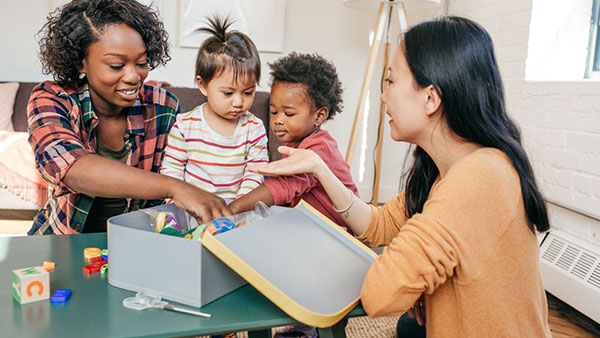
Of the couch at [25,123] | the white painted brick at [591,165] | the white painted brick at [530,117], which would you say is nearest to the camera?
the white painted brick at [591,165]

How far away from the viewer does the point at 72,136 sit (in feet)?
4.11

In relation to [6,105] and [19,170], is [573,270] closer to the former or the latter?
[19,170]

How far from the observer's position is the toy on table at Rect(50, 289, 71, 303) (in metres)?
0.76

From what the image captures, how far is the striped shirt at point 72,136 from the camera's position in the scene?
3.90 ft

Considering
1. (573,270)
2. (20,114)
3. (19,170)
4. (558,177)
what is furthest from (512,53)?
(20,114)

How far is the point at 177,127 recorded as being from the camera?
1548mm

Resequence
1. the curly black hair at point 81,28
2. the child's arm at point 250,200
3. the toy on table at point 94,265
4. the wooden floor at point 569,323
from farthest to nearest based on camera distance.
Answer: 1. the wooden floor at point 569,323
2. the curly black hair at point 81,28
3. the child's arm at point 250,200
4. the toy on table at point 94,265

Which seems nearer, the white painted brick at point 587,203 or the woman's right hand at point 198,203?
the woman's right hand at point 198,203

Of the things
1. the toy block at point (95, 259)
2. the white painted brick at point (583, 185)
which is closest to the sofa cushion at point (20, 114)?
the toy block at point (95, 259)

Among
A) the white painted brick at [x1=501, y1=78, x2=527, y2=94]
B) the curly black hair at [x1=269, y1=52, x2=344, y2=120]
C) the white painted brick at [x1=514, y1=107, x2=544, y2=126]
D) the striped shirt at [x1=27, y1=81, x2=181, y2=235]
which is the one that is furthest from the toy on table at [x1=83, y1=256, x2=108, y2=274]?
the white painted brick at [x1=501, y1=78, x2=527, y2=94]

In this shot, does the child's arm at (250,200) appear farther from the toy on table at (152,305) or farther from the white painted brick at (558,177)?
the white painted brick at (558,177)

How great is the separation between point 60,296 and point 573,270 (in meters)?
2.15

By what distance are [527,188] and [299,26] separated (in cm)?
340

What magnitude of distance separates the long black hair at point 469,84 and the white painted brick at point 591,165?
143cm
